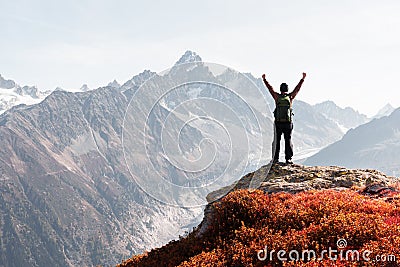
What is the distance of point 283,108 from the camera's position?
18922 millimetres

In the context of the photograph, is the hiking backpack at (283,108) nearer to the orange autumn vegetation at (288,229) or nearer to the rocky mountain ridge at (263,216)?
the rocky mountain ridge at (263,216)

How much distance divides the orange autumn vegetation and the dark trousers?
521 cm

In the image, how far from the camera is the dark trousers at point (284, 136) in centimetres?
1909

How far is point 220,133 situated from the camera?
45.2ft

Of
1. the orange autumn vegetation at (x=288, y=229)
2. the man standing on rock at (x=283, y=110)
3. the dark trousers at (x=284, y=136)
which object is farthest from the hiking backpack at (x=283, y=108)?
the orange autumn vegetation at (x=288, y=229)

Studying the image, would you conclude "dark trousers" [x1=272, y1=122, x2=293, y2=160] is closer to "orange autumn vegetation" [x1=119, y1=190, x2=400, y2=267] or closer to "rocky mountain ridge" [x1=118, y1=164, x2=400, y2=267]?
"rocky mountain ridge" [x1=118, y1=164, x2=400, y2=267]

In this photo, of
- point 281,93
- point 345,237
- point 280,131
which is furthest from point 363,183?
point 345,237

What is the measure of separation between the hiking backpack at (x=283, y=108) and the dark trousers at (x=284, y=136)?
10.9 inches

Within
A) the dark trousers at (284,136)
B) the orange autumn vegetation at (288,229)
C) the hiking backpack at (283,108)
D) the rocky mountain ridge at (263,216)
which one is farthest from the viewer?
the dark trousers at (284,136)

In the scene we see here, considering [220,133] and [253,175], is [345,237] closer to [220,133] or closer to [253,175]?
[220,133]

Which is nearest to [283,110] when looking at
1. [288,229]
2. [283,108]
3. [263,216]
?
[283,108]

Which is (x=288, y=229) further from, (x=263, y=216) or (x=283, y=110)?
(x=283, y=110)

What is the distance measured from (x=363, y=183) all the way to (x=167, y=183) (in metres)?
10.00

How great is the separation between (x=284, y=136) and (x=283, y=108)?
173 cm
